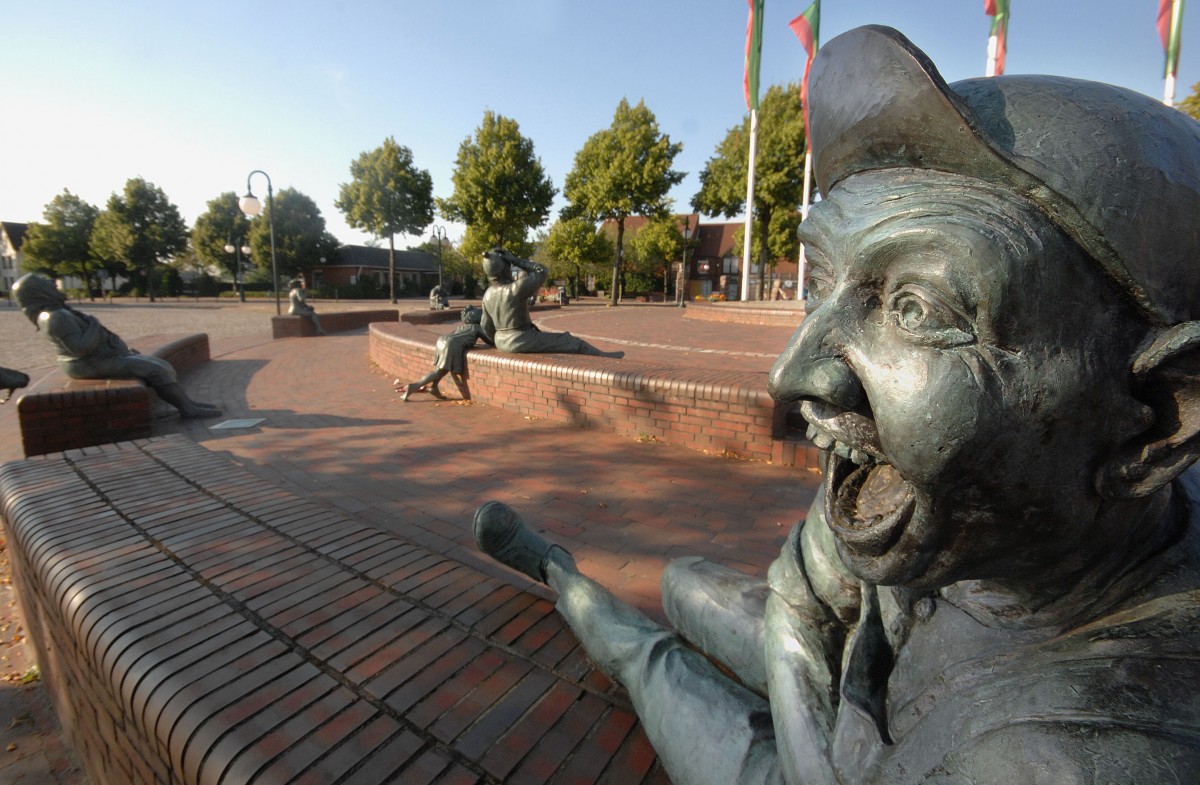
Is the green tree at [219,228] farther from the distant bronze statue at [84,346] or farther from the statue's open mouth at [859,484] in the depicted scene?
the statue's open mouth at [859,484]

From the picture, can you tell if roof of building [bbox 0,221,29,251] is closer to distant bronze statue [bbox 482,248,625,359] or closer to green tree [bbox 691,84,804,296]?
green tree [bbox 691,84,804,296]

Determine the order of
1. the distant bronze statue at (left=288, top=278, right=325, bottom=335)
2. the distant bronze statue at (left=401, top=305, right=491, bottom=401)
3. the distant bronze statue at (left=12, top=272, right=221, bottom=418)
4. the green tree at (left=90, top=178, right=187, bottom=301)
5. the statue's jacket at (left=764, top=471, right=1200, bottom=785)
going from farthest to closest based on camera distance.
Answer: the green tree at (left=90, top=178, right=187, bottom=301), the distant bronze statue at (left=288, top=278, right=325, bottom=335), the distant bronze statue at (left=401, top=305, right=491, bottom=401), the distant bronze statue at (left=12, top=272, right=221, bottom=418), the statue's jacket at (left=764, top=471, right=1200, bottom=785)

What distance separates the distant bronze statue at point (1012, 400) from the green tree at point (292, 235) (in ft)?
175

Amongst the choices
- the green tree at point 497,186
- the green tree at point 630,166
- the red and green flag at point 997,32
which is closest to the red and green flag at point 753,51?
the red and green flag at point 997,32

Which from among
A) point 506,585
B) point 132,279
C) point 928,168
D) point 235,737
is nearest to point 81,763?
point 235,737

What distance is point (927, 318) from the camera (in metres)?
0.71

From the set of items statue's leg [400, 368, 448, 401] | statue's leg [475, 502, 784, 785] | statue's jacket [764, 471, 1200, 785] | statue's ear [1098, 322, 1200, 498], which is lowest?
statue's leg [400, 368, 448, 401]

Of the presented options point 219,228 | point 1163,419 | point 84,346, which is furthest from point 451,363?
point 219,228

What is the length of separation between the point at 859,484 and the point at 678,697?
747 mm

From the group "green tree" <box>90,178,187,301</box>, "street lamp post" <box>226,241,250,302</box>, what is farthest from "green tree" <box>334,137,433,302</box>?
"green tree" <box>90,178,187,301</box>

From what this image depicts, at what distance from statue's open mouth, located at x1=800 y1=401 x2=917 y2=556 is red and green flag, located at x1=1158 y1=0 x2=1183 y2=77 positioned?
27.8m

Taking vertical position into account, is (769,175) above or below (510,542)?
above

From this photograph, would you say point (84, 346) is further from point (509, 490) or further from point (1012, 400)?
point (1012, 400)

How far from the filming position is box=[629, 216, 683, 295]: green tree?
143 ft
